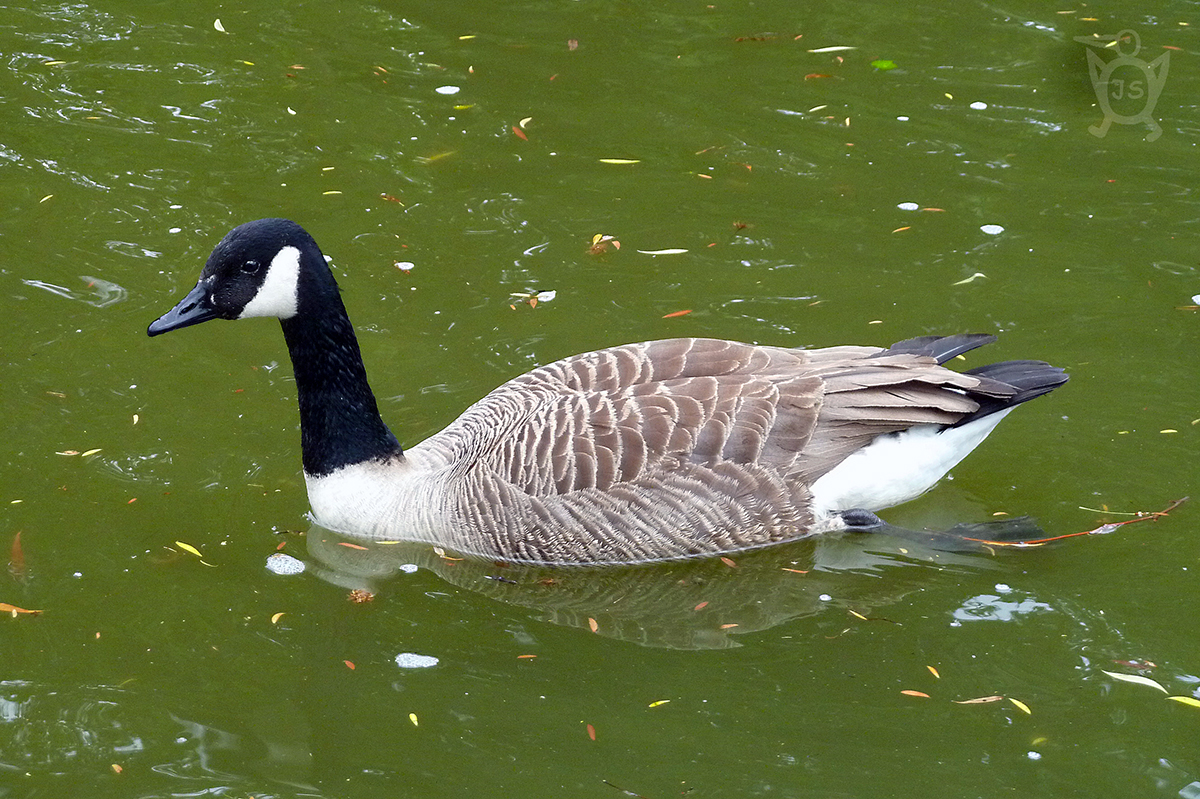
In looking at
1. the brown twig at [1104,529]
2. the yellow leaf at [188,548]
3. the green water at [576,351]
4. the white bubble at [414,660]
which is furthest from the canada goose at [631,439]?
the white bubble at [414,660]

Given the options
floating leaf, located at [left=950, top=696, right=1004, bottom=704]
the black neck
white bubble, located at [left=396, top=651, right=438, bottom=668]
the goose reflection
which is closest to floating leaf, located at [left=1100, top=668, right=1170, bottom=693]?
floating leaf, located at [left=950, top=696, right=1004, bottom=704]

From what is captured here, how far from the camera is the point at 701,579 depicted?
6.64 metres

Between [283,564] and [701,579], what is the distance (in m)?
2.17

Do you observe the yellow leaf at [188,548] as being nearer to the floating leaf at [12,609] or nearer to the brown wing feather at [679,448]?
the floating leaf at [12,609]

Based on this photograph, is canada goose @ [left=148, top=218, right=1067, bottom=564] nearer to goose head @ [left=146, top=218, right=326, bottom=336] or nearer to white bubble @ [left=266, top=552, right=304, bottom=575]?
goose head @ [left=146, top=218, right=326, bottom=336]

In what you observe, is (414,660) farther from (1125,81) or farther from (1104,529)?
(1125,81)

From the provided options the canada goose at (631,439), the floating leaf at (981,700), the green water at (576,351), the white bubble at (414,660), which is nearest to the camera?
the green water at (576,351)

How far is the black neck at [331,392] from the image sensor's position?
652cm

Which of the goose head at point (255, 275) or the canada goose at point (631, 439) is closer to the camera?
the goose head at point (255, 275)

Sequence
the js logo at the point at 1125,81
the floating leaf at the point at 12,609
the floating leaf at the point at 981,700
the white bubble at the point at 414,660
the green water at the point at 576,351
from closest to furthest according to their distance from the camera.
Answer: the green water at the point at 576,351 < the floating leaf at the point at 981,700 < the white bubble at the point at 414,660 < the floating leaf at the point at 12,609 < the js logo at the point at 1125,81

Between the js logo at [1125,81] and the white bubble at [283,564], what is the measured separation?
292 inches

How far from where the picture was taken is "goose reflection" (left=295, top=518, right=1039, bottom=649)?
634 centimetres

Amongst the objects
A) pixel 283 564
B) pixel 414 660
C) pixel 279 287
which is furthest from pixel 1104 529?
pixel 279 287

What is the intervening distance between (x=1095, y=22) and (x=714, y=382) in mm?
7373
